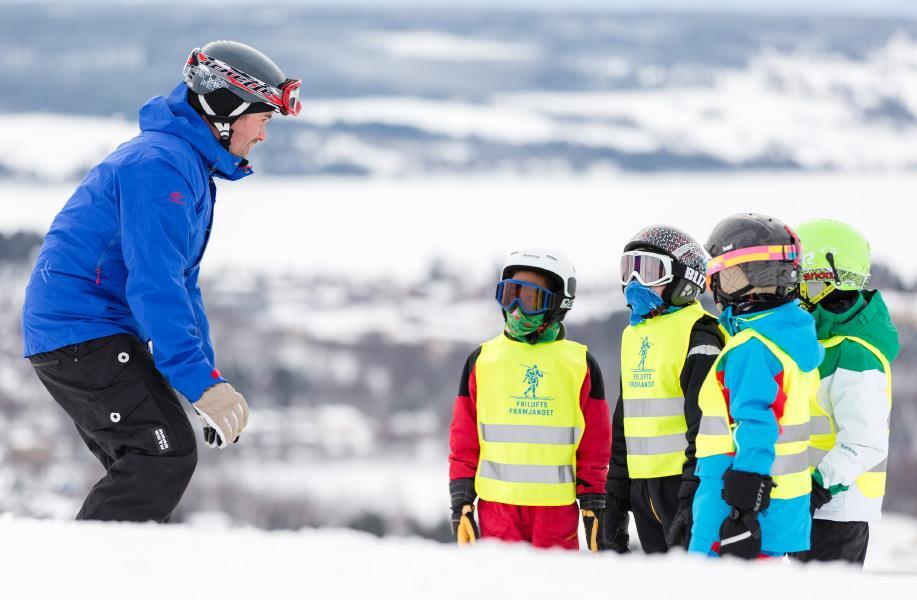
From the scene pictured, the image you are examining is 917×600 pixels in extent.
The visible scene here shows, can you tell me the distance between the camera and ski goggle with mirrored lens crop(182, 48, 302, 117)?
460 centimetres

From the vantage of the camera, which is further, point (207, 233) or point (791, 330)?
point (207, 233)

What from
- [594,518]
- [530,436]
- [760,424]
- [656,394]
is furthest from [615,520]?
[760,424]

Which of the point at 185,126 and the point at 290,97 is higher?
the point at 290,97

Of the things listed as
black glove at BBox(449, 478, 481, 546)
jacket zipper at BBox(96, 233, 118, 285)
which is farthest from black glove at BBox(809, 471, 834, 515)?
jacket zipper at BBox(96, 233, 118, 285)

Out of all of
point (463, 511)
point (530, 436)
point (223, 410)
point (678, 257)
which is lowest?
point (463, 511)

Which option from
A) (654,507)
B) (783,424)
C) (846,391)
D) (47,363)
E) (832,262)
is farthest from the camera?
(654,507)

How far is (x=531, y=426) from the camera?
5.09m

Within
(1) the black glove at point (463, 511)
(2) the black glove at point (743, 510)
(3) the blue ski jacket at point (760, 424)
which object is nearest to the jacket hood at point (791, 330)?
(3) the blue ski jacket at point (760, 424)

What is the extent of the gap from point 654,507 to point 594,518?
307 millimetres

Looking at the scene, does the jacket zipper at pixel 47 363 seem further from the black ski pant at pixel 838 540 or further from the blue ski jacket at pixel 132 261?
the black ski pant at pixel 838 540

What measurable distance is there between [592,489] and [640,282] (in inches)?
41.1

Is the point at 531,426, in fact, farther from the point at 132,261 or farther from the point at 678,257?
the point at 132,261

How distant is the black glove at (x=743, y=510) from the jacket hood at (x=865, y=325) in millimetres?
1070

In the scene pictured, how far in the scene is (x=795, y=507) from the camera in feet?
13.4
